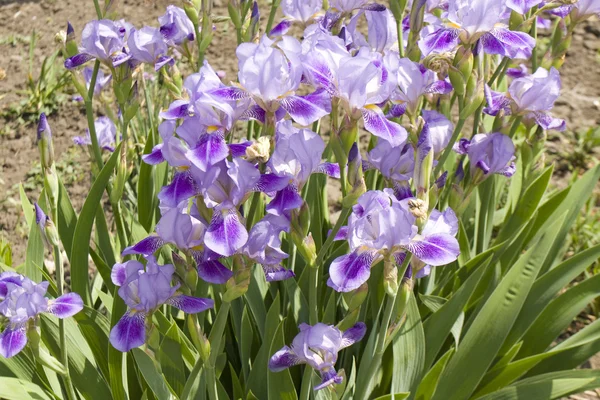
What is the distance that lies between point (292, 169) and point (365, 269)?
9.7 inches

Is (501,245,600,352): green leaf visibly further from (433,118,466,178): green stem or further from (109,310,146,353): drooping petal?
(109,310,146,353): drooping petal

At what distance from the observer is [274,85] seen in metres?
1.30

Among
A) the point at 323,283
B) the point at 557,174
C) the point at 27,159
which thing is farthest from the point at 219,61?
the point at 323,283

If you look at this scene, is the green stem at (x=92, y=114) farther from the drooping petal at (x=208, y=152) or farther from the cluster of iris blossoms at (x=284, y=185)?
the drooping petal at (x=208, y=152)

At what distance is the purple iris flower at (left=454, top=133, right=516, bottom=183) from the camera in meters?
1.91

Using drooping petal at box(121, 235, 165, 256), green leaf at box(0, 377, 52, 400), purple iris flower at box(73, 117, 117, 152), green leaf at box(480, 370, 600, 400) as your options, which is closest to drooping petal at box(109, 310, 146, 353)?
drooping petal at box(121, 235, 165, 256)

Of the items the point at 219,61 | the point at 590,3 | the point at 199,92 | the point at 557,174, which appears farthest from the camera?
the point at 219,61

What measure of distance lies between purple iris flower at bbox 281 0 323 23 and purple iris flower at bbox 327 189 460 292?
1.04 metres

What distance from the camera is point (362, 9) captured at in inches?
78.8

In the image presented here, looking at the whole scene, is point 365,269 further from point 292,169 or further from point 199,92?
point 199,92

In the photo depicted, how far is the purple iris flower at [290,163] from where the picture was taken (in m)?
1.31

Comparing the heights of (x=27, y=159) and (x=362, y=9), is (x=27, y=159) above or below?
below

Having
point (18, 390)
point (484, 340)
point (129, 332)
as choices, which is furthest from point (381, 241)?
point (18, 390)

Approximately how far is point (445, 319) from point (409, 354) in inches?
6.8
